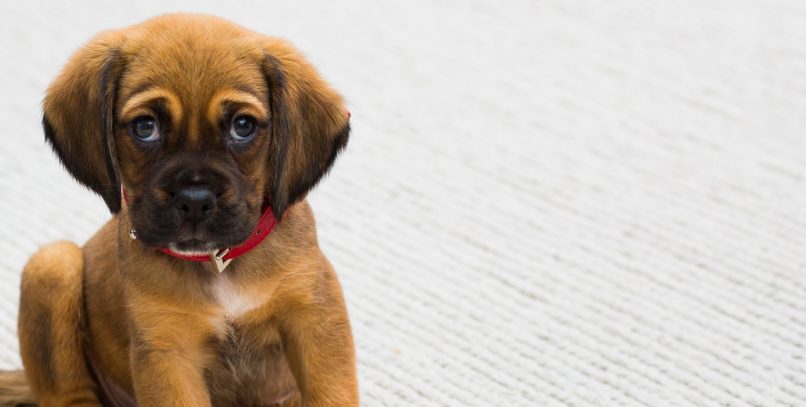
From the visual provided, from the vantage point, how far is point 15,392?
254 cm

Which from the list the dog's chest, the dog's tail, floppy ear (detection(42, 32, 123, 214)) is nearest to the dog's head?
floppy ear (detection(42, 32, 123, 214))

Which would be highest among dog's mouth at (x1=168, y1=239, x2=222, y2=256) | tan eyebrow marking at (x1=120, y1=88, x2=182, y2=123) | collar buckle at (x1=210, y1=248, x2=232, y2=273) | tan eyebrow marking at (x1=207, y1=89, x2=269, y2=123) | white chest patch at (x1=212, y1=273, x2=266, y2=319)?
tan eyebrow marking at (x1=207, y1=89, x2=269, y2=123)

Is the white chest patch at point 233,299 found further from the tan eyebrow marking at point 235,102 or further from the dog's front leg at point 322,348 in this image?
the tan eyebrow marking at point 235,102

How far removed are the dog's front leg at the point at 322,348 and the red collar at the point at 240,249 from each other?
132 mm

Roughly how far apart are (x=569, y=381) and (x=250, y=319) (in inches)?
31.8

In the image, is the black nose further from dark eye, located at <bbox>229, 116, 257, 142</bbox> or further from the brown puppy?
dark eye, located at <bbox>229, 116, 257, 142</bbox>

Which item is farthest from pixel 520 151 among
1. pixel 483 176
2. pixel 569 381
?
pixel 569 381

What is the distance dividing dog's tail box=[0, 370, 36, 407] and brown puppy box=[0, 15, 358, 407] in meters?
0.35

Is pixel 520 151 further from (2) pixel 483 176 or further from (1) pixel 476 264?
(1) pixel 476 264

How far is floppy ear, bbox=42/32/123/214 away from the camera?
2021 millimetres

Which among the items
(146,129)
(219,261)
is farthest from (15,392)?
(146,129)

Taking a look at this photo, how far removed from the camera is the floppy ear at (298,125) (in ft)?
6.71

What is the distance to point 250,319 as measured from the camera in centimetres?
210

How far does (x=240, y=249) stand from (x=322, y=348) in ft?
0.73
